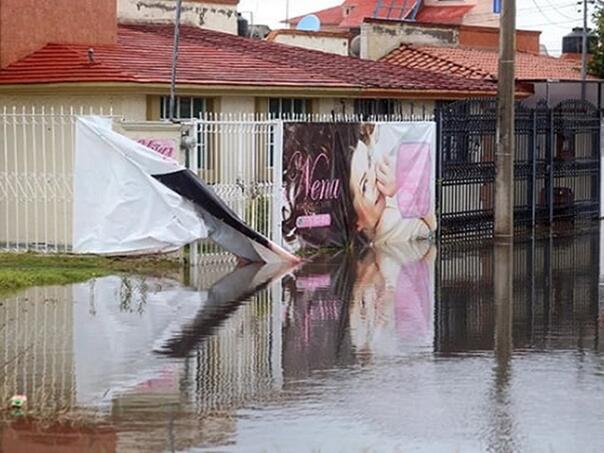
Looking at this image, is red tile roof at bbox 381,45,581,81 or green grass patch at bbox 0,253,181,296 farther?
red tile roof at bbox 381,45,581,81

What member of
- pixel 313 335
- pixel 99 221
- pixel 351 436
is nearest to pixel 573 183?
pixel 99 221

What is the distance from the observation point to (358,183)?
22.6 m

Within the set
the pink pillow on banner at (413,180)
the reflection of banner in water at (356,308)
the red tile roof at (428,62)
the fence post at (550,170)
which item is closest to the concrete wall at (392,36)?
the red tile roof at (428,62)

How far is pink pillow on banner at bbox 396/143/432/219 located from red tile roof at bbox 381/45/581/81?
385 inches

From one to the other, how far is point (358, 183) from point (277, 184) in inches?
92.6

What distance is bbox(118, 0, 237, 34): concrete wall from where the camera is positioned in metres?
30.4

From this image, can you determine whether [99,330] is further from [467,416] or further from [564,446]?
[564,446]

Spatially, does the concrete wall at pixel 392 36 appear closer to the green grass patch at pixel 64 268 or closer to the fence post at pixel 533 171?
the fence post at pixel 533 171

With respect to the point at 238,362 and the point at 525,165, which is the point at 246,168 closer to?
the point at 525,165

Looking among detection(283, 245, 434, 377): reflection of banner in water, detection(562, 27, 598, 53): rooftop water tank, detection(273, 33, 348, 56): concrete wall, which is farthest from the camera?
detection(562, 27, 598, 53): rooftop water tank

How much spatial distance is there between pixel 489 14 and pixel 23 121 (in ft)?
128

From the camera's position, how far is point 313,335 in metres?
13.9

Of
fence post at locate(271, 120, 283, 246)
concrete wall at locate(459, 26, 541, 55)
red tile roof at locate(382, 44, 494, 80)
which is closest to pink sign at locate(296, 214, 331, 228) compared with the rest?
fence post at locate(271, 120, 283, 246)

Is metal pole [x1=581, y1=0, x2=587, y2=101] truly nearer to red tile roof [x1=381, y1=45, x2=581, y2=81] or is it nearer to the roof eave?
red tile roof [x1=381, y1=45, x2=581, y2=81]
